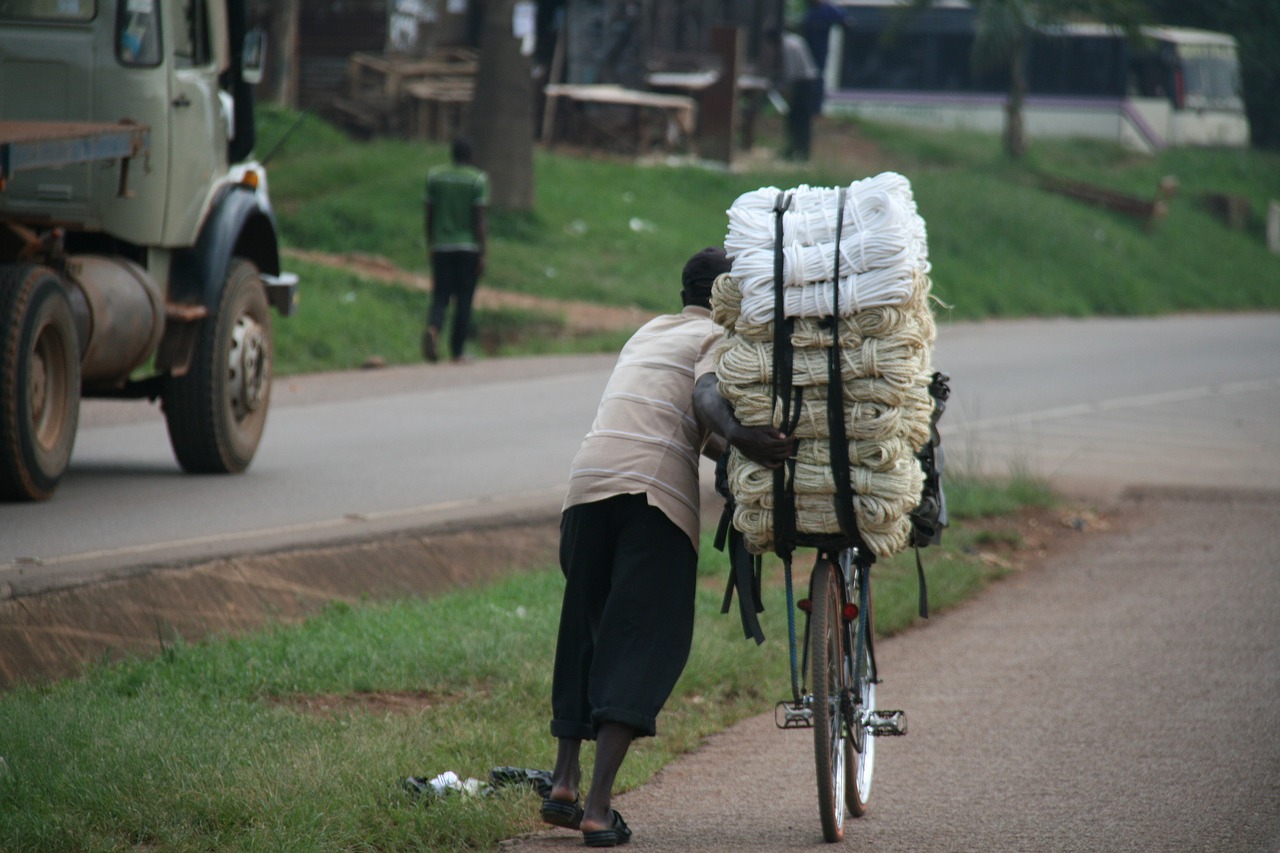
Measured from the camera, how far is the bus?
3897cm

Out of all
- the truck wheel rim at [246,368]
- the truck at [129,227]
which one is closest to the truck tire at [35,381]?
the truck at [129,227]

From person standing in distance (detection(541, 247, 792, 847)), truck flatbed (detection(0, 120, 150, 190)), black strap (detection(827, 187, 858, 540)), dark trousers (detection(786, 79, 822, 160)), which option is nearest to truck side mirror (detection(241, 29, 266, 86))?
truck flatbed (detection(0, 120, 150, 190))

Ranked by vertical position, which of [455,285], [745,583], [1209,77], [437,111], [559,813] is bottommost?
[455,285]

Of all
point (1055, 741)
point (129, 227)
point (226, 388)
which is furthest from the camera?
point (226, 388)

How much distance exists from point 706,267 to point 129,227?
512cm

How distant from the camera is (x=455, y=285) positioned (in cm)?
1565

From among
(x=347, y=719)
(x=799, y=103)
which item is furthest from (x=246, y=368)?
(x=799, y=103)

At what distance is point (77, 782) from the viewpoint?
431cm

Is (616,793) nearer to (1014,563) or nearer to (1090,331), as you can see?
(1014,563)

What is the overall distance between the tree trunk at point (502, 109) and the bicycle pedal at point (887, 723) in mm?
17907

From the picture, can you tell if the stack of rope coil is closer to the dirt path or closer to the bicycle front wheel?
the bicycle front wheel

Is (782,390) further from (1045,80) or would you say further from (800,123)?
(1045,80)

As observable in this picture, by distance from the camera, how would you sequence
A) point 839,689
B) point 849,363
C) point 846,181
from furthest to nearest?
point 846,181 < point 839,689 < point 849,363

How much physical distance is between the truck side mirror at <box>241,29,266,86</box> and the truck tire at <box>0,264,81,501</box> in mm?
2197
